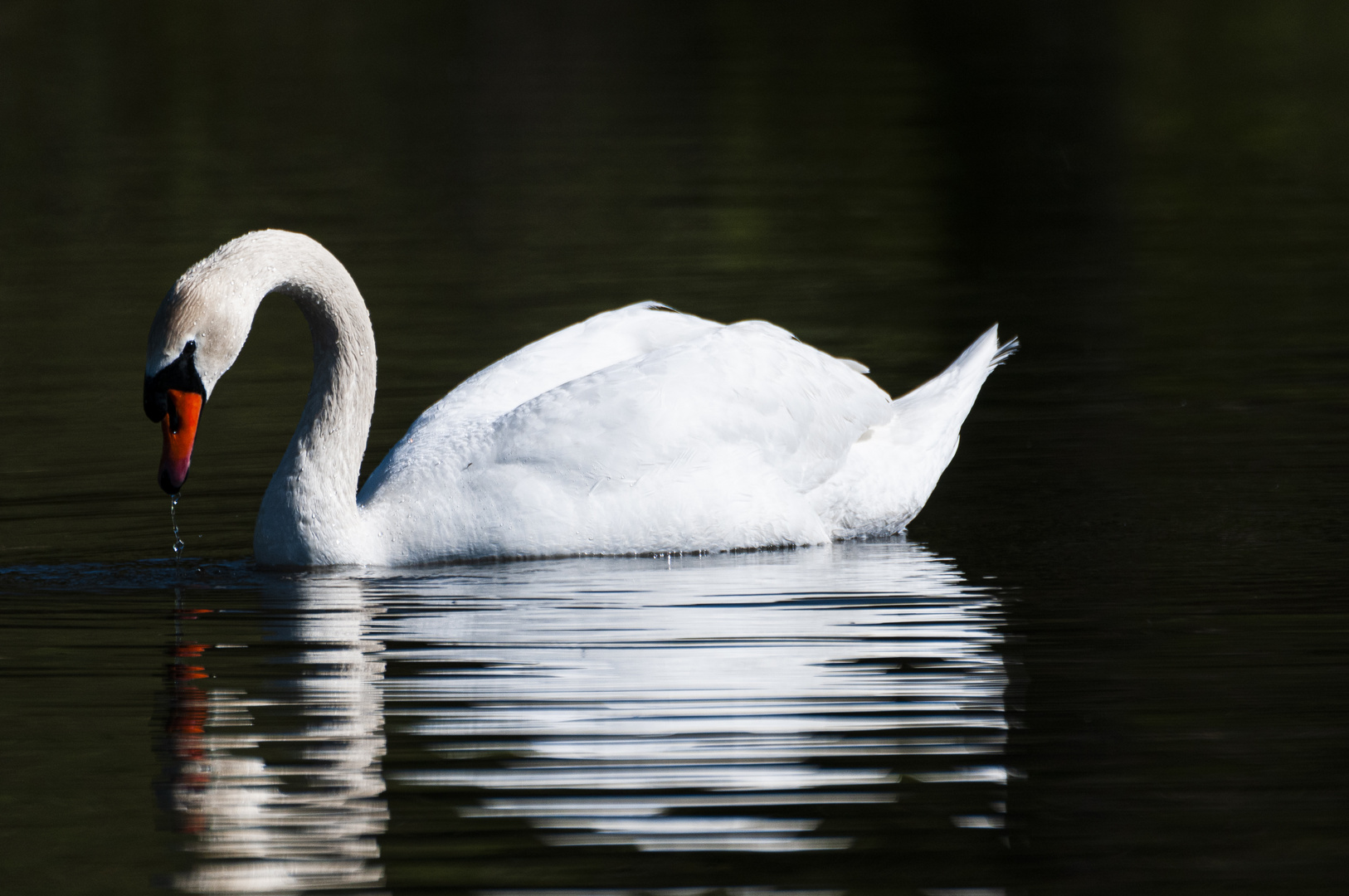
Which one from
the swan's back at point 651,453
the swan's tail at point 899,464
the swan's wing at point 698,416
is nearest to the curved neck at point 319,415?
the swan's back at point 651,453

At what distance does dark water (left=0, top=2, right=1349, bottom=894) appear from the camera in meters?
5.93

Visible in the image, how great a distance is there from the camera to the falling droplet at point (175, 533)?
9.70 m

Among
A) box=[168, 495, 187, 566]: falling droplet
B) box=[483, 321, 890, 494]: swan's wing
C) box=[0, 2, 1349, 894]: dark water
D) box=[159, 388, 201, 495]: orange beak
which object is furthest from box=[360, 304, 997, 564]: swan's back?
box=[159, 388, 201, 495]: orange beak

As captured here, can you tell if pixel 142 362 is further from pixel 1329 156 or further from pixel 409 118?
pixel 409 118

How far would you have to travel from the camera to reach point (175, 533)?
10.1 meters

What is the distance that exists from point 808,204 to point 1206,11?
2423 cm

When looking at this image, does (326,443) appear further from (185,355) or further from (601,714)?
(601,714)

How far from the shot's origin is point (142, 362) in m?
15.0

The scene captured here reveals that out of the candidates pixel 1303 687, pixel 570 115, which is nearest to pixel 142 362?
pixel 1303 687

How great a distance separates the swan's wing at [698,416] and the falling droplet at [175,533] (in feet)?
4.89

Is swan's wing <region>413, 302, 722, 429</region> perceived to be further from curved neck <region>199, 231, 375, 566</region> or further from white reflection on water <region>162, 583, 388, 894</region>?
white reflection on water <region>162, 583, 388, 894</region>

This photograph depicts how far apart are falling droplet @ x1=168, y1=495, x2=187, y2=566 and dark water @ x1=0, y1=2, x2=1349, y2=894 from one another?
0.06 meters

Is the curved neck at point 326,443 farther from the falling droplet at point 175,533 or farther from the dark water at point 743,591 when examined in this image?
the falling droplet at point 175,533

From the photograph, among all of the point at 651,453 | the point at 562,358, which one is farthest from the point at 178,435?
the point at 562,358
